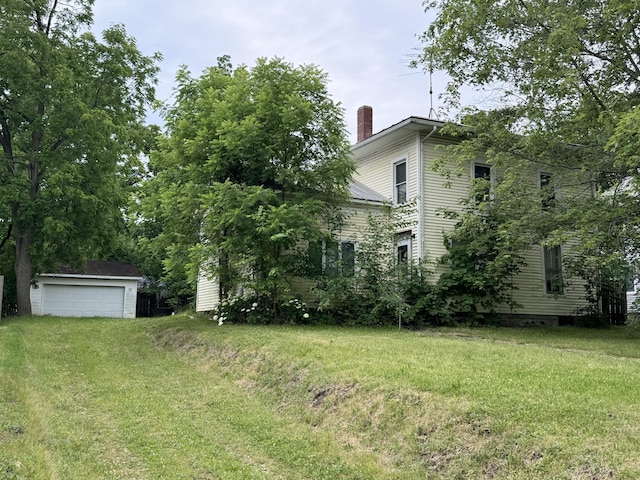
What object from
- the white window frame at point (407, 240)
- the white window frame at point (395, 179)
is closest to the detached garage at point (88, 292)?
the white window frame at point (395, 179)

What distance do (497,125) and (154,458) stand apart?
11518 mm

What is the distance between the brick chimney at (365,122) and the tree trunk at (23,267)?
13328mm

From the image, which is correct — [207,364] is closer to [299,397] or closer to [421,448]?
[299,397]

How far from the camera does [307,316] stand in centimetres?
1459

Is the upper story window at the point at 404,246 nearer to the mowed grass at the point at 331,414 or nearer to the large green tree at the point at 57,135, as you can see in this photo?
the mowed grass at the point at 331,414

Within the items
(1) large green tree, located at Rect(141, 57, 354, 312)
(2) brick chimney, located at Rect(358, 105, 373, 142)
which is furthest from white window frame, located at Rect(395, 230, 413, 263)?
(2) brick chimney, located at Rect(358, 105, 373, 142)

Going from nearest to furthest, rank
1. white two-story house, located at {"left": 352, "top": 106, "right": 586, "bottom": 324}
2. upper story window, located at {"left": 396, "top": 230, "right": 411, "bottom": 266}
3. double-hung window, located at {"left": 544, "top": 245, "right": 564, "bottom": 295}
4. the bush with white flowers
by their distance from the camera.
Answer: the bush with white flowers → white two-story house, located at {"left": 352, "top": 106, "right": 586, "bottom": 324} → upper story window, located at {"left": 396, "top": 230, "right": 411, "bottom": 266} → double-hung window, located at {"left": 544, "top": 245, "right": 564, "bottom": 295}

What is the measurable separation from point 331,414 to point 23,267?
19.4 m

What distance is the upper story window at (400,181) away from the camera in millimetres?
18828

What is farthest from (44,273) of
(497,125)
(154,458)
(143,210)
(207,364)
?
(154,458)

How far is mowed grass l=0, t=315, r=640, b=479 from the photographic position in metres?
4.93

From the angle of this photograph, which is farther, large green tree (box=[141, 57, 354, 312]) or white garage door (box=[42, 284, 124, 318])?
white garage door (box=[42, 284, 124, 318])

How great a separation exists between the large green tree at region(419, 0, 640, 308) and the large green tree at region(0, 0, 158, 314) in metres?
13.2

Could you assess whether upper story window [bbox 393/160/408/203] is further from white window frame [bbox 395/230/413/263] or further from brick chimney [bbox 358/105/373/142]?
brick chimney [bbox 358/105/373/142]
